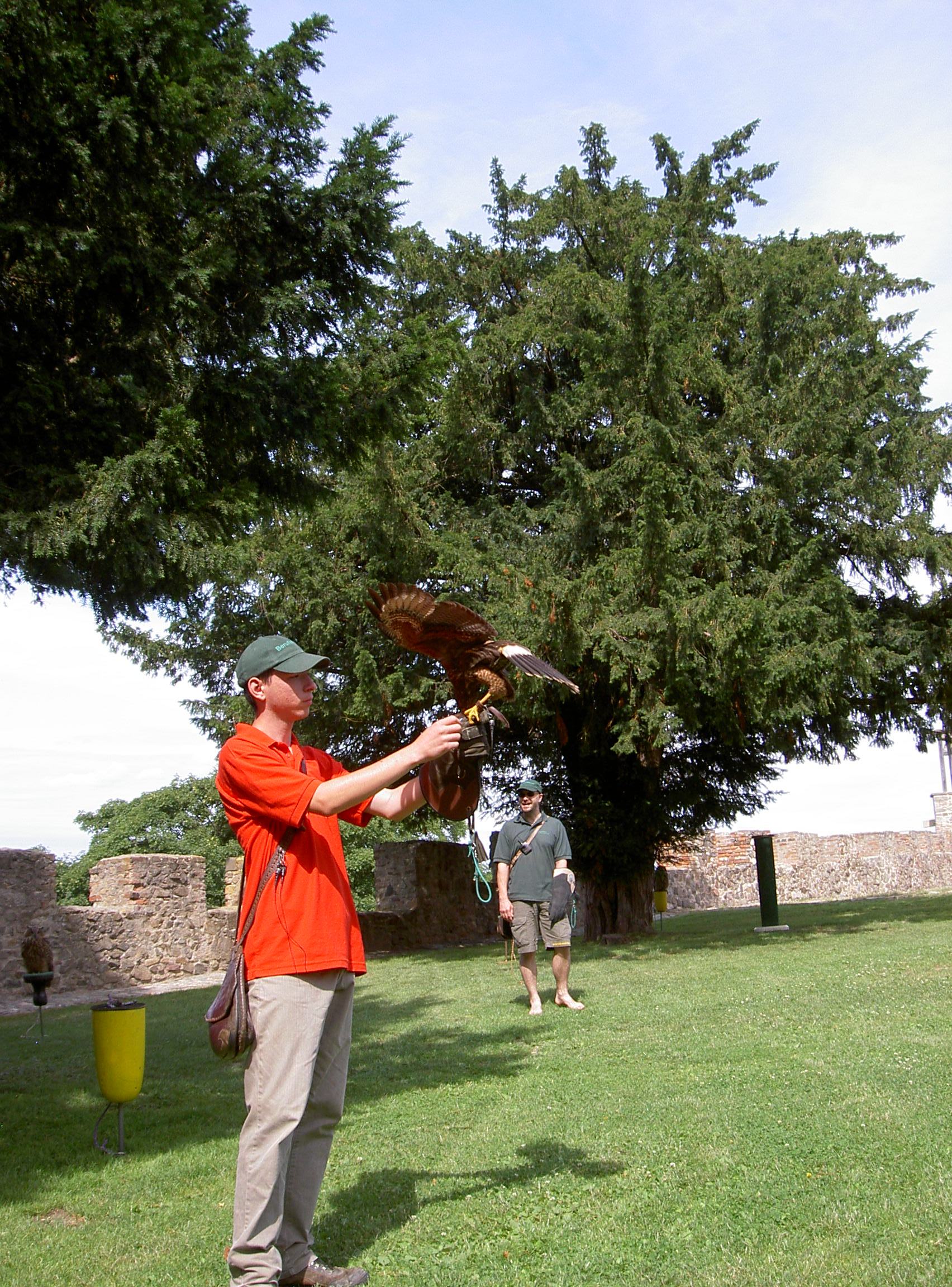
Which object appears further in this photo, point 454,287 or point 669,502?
point 454,287

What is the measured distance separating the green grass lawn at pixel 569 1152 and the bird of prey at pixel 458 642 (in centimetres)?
192

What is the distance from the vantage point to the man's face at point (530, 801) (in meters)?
9.35

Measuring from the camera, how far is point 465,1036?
850 centimetres

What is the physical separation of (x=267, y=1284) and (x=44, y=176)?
5.90m

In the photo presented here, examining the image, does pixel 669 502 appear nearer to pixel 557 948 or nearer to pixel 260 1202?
pixel 557 948

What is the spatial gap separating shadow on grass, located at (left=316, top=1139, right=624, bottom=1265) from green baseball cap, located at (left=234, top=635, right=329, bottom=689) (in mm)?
2070

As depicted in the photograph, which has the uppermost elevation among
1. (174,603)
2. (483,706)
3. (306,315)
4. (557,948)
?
(306,315)

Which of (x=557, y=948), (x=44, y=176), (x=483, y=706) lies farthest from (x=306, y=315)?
(x=557, y=948)

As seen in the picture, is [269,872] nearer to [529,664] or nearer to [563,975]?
[529,664]

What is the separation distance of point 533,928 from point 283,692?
6.00 m

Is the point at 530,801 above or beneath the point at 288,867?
above

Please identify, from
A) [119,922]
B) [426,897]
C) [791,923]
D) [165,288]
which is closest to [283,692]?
[165,288]

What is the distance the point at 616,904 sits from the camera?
59.2ft

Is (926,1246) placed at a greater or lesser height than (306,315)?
lesser
